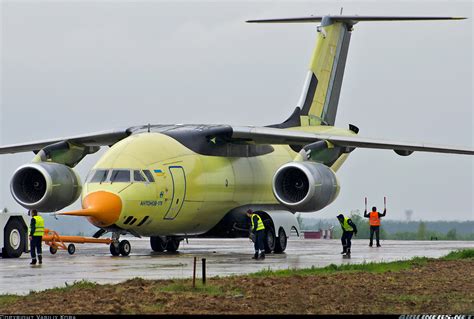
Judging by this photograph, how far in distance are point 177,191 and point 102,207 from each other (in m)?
2.80

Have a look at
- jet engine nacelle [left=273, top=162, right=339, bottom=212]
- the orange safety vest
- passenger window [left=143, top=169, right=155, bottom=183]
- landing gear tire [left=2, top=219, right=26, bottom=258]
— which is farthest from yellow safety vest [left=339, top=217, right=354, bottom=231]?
landing gear tire [left=2, top=219, right=26, bottom=258]

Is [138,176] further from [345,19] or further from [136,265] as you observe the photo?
[345,19]

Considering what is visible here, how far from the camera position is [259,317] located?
45.8 ft

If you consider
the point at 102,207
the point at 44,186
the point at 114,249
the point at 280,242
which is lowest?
the point at 114,249

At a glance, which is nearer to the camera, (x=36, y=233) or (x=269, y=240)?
(x=36, y=233)

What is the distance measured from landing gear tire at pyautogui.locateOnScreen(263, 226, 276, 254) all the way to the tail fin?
5.81 m

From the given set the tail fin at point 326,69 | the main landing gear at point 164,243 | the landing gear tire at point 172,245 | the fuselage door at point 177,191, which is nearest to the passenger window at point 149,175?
the fuselage door at point 177,191

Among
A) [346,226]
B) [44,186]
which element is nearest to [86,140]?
[44,186]

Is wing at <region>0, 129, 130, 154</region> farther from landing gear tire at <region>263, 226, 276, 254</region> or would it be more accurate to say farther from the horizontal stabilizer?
the horizontal stabilizer

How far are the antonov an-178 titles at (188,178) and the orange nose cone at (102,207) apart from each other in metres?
0.03

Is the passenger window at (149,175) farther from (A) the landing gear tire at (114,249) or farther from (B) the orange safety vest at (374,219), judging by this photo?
(B) the orange safety vest at (374,219)

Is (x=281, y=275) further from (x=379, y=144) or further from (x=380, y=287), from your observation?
(x=379, y=144)

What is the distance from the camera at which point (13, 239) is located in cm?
2906

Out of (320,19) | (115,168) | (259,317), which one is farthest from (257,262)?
(320,19)
